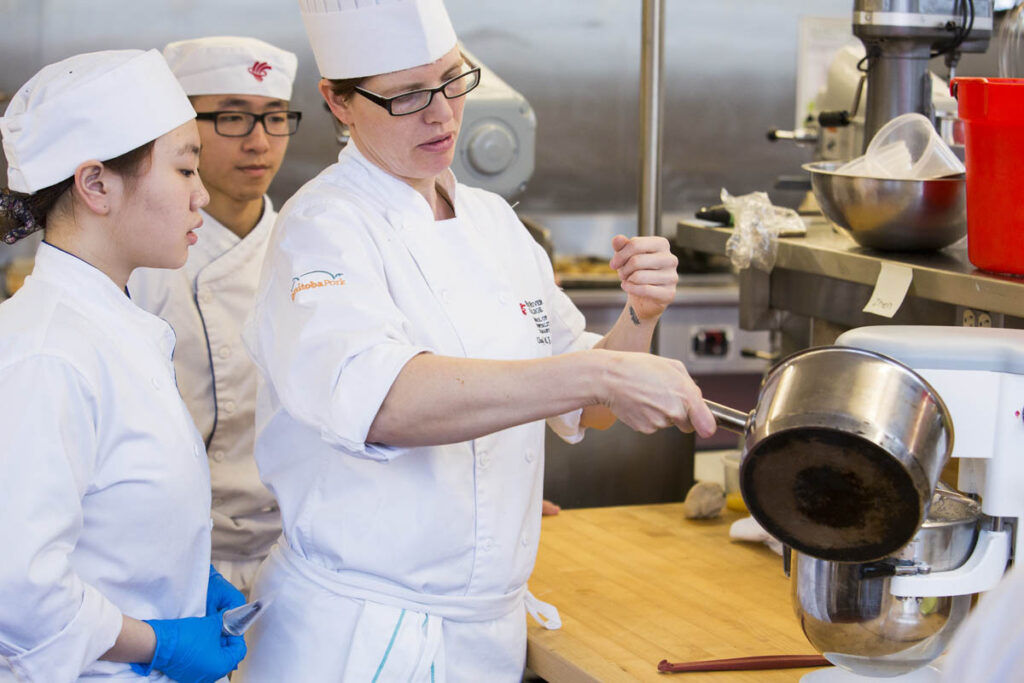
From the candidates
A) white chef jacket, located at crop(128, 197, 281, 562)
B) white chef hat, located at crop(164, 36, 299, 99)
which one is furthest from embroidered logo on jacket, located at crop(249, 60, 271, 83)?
white chef jacket, located at crop(128, 197, 281, 562)

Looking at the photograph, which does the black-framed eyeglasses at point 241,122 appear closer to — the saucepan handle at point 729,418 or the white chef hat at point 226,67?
the white chef hat at point 226,67

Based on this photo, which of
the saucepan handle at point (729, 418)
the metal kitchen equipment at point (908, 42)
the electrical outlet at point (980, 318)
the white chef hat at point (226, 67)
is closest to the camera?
the saucepan handle at point (729, 418)

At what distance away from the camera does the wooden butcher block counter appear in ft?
5.43

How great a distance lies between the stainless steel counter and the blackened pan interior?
578 millimetres

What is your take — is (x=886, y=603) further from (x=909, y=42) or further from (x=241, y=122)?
(x=241, y=122)

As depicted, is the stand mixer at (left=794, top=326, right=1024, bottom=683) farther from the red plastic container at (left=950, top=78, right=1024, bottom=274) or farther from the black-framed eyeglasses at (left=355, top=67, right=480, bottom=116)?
the black-framed eyeglasses at (left=355, top=67, right=480, bottom=116)

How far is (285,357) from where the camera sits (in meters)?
1.41

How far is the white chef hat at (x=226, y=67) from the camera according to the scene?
2.29 metres

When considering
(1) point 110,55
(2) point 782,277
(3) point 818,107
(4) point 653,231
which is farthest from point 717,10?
(1) point 110,55

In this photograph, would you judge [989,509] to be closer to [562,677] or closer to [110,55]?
[562,677]

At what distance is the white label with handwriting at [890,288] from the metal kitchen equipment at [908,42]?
508mm

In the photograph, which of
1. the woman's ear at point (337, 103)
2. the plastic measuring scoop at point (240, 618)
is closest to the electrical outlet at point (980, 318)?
the woman's ear at point (337, 103)

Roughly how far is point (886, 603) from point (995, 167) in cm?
68

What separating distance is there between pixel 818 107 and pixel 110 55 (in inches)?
86.1
